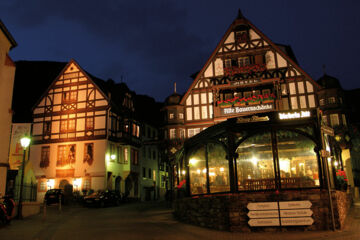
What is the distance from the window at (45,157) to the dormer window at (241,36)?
25.1 m

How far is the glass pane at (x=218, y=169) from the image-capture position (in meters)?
15.0

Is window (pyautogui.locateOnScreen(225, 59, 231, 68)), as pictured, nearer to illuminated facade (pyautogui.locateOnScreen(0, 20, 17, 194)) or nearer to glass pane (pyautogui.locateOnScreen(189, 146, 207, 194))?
glass pane (pyautogui.locateOnScreen(189, 146, 207, 194))

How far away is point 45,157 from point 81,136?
5.01 meters

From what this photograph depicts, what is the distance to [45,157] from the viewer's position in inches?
1572

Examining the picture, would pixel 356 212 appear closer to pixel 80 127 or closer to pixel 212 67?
pixel 212 67

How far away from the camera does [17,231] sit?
14.0 meters

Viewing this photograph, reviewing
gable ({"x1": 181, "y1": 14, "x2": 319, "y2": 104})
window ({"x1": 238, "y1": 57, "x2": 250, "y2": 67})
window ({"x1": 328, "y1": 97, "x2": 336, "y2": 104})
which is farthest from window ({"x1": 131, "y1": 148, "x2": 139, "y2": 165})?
window ({"x1": 328, "y1": 97, "x2": 336, "y2": 104})

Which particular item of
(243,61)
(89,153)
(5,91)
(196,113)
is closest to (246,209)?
(5,91)

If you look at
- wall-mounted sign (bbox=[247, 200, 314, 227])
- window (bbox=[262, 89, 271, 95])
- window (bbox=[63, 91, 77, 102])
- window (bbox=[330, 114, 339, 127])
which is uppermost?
window (bbox=[63, 91, 77, 102])

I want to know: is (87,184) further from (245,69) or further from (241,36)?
(241,36)

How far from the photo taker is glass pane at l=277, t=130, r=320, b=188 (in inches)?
546

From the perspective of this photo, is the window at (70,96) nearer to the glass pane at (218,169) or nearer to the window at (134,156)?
the window at (134,156)

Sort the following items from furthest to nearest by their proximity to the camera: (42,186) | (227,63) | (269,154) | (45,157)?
1. (45,157)
2. (42,186)
3. (227,63)
4. (269,154)

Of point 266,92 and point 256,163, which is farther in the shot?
point 266,92
